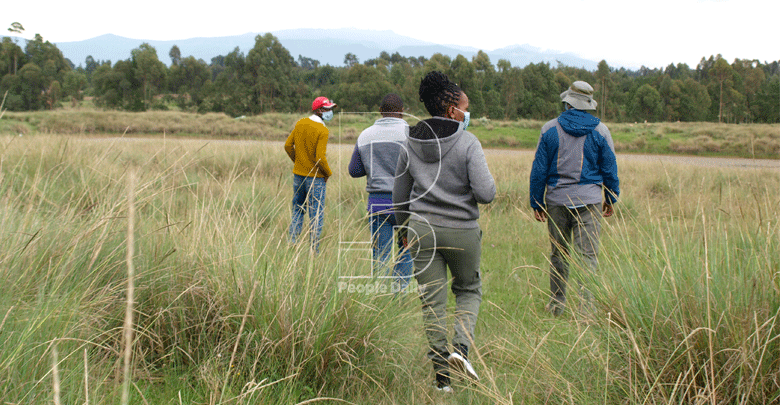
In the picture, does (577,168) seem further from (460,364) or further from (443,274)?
(460,364)

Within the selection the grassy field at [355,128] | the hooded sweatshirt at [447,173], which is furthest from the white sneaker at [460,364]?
the grassy field at [355,128]

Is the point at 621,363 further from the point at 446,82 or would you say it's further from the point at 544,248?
the point at 544,248

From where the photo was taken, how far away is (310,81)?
6831 centimetres

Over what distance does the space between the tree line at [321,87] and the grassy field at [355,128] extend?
5859 millimetres

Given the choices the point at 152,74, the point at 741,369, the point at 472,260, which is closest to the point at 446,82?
the point at 472,260

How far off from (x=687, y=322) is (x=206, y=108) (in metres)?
61.0

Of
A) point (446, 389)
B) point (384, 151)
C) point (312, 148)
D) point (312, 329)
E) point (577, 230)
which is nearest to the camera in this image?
point (312, 329)

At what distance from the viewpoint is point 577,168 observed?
4.27m

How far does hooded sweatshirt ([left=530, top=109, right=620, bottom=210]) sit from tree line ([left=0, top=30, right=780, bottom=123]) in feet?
110

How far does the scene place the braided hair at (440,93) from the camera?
3234 mm

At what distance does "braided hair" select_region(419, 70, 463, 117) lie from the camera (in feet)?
10.6

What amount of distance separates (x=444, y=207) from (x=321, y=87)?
2471 inches

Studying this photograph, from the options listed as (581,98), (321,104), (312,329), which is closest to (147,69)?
(321,104)

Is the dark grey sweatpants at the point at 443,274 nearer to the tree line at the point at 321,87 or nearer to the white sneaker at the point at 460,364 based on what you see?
the white sneaker at the point at 460,364
